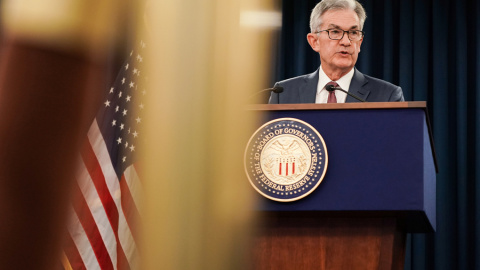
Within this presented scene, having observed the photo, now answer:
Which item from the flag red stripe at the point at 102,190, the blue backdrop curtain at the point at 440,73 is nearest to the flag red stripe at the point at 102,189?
the flag red stripe at the point at 102,190

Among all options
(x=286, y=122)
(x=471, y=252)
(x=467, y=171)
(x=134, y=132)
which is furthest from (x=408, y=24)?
(x=134, y=132)

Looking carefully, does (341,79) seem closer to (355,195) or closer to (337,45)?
(337,45)

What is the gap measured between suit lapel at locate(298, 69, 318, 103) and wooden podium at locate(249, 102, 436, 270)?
40.4 inches

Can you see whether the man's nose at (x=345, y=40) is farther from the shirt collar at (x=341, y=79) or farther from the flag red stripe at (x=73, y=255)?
the flag red stripe at (x=73, y=255)

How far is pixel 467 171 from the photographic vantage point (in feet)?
15.5

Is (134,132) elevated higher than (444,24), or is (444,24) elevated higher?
(444,24)

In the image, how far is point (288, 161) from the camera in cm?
209

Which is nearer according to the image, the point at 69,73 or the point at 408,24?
the point at 69,73

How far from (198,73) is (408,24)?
15.8 ft

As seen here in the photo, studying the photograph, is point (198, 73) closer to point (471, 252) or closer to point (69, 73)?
point (69, 73)

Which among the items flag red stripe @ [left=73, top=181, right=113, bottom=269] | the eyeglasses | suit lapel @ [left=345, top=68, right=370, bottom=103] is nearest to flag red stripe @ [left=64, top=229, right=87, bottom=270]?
flag red stripe @ [left=73, top=181, right=113, bottom=269]

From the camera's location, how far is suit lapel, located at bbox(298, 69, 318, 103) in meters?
3.17

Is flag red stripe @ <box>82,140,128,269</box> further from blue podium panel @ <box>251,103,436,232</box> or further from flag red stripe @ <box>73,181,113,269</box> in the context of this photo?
blue podium panel @ <box>251,103,436,232</box>

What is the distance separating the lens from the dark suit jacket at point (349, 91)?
3137 millimetres
